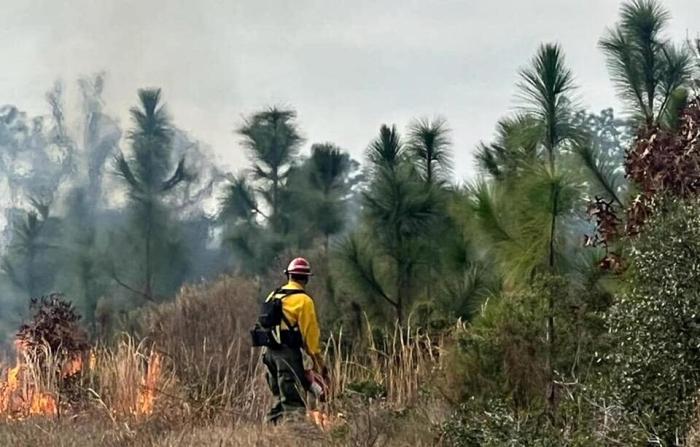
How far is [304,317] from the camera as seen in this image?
9.95 m

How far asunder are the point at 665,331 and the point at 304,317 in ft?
12.5

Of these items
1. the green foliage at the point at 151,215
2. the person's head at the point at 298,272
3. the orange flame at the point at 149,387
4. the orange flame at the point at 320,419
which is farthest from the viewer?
the green foliage at the point at 151,215

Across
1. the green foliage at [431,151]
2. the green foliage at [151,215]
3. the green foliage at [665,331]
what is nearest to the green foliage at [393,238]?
the green foliage at [431,151]

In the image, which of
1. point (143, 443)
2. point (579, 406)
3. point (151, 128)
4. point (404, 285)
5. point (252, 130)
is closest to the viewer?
point (579, 406)

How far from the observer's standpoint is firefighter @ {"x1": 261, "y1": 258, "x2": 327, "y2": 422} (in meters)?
9.97

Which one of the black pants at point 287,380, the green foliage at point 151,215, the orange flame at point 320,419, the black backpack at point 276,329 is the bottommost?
the orange flame at point 320,419

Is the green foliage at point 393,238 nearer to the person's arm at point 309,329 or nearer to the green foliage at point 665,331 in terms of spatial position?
the person's arm at point 309,329

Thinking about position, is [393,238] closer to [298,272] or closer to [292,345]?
[298,272]

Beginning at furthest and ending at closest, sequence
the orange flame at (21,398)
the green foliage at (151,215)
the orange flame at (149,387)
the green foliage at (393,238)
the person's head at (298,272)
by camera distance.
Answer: the green foliage at (151,215) → the green foliage at (393,238) → the orange flame at (21,398) → the orange flame at (149,387) → the person's head at (298,272)

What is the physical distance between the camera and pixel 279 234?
84.3 ft

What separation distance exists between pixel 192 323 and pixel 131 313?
328 inches

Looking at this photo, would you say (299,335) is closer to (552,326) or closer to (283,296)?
(283,296)

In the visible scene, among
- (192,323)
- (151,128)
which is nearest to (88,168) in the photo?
(151,128)

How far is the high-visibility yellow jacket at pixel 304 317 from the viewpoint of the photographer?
995cm
